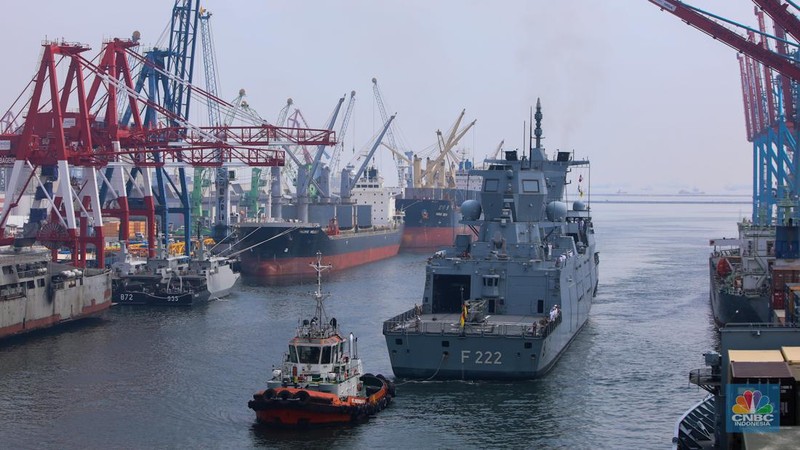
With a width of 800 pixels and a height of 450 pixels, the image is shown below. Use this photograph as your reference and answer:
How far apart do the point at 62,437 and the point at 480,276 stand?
17061mm

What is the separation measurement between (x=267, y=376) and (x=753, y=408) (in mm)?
22504

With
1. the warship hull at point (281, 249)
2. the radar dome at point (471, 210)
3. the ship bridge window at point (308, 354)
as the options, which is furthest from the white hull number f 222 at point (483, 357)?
the warship hull at point (281, 249)

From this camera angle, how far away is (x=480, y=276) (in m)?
41.0

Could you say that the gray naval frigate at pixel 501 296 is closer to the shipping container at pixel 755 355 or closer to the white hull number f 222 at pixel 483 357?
the white hull number f 222 at pixel 483 357

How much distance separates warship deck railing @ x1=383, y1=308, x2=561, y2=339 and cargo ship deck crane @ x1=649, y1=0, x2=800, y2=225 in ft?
56.2

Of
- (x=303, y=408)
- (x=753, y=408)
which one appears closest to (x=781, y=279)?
(x=303, y=408)

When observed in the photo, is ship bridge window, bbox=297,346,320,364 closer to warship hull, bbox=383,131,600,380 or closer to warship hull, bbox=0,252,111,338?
warship hull, bbox=383,131,600,380

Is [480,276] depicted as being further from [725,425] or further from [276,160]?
[276,160]

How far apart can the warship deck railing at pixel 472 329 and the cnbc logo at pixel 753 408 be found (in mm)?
14893

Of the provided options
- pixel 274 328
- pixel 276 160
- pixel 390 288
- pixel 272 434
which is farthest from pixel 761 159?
pixel 272 434

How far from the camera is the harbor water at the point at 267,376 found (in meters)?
31.6

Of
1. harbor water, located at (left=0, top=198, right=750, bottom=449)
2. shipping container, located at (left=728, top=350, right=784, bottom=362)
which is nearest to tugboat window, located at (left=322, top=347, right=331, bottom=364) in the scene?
harbor water, located at (left=0, top=198, right=750, bottom=449)

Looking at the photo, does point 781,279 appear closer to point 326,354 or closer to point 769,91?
point 326,354

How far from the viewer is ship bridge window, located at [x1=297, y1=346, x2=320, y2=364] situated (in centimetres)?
3234
